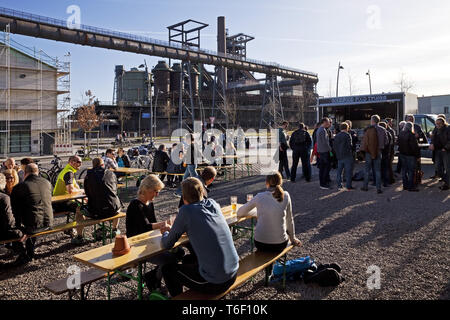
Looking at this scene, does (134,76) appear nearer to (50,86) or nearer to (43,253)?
(50,86)

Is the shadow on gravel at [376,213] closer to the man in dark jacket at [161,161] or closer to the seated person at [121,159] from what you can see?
the man in dark jacket at [161,161]

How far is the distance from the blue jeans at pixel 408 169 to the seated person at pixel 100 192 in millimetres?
8115

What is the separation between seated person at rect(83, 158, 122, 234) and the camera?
18.3 feet

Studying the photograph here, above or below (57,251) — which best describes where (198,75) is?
above

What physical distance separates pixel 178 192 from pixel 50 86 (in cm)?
2669

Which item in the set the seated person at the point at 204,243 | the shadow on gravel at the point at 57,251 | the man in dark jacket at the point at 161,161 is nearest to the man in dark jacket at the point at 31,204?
the shadow on gravel at the point at 57,251

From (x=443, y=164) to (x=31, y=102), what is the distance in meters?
31.0

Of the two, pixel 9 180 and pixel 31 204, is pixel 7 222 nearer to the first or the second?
pixel 31 204

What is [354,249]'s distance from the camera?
5445mm

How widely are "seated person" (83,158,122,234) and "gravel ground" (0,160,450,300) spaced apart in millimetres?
720

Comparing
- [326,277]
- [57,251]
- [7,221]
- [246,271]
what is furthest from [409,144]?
[7,221]

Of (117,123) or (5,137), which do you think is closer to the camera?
(5,137)
